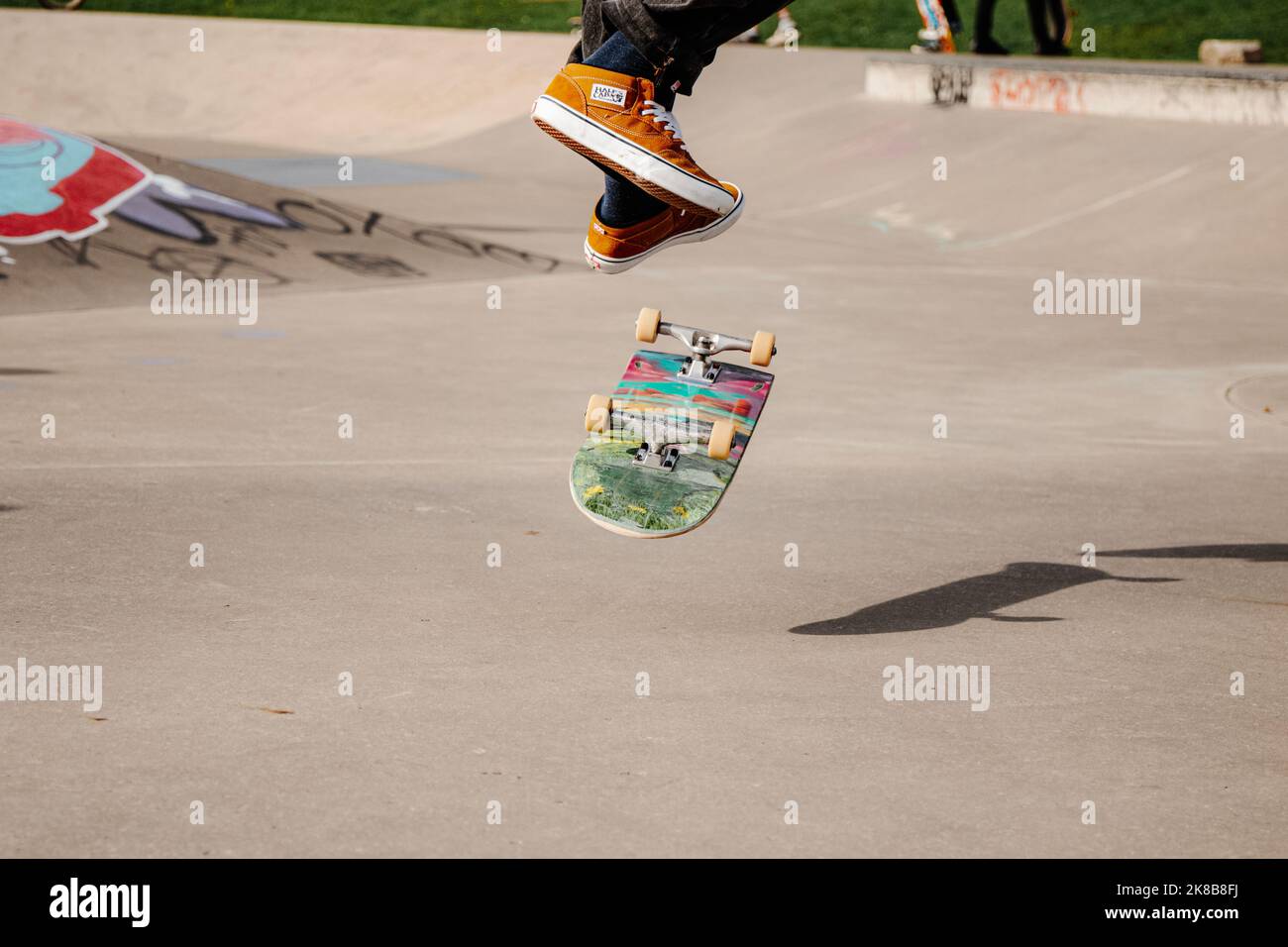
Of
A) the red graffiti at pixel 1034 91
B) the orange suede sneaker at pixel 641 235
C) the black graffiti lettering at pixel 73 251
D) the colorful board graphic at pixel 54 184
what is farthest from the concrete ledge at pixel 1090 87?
the orange suede sneaker at pixel 641 235

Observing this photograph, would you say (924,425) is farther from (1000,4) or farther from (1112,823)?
(1000,4)

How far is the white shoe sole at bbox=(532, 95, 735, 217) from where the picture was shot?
4.27 meters

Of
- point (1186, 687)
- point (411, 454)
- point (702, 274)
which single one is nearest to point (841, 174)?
point (702, 274)

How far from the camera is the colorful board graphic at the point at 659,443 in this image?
177 inches

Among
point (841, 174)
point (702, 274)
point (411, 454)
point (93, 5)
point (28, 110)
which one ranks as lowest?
point (411, 454)

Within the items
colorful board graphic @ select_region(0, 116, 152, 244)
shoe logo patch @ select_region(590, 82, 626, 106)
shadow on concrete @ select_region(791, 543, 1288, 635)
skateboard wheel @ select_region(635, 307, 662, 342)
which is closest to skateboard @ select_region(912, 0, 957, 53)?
colorful board graphic @ select_region(0, 116, 152, 244)

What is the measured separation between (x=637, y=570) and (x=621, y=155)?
1765mm

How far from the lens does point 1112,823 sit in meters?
3.22

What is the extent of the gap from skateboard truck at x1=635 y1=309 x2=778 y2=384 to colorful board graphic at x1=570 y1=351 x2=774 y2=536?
0.10 feet

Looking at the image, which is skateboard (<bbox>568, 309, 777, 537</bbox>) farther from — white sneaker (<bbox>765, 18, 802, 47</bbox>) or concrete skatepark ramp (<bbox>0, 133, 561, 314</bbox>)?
white sneaker (<bbox>765, 18, 802, 47</bbox>)

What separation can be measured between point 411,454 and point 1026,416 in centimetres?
371

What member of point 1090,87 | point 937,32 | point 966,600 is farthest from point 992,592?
point 937,32

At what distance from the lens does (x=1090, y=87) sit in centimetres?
1819

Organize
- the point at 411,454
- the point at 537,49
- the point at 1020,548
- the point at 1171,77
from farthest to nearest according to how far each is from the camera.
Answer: the point at 537,49, the point at 1171,77, the point at 411,454, the point at 1020,548
